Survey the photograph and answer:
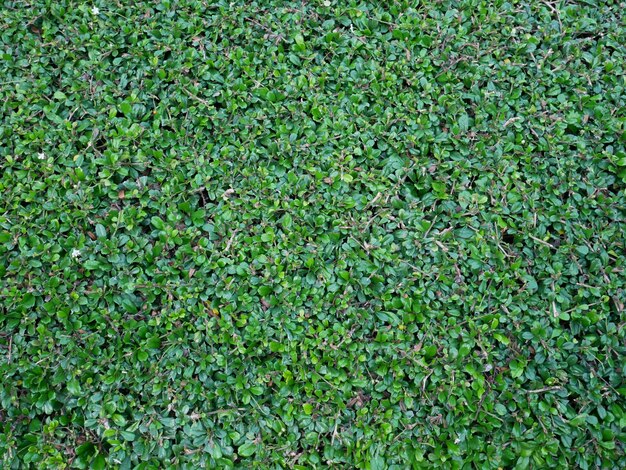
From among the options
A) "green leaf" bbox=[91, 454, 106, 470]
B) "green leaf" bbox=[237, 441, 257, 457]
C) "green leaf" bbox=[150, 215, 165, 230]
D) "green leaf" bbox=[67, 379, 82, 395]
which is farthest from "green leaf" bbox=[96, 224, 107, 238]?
"green leaf" bbox=[237, 441, 257, 457]

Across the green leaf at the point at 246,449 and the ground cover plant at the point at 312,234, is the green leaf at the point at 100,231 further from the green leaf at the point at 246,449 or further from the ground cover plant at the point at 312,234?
the green leaf at the point at 246,449

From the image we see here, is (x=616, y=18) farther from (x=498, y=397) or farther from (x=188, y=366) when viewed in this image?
(x=188, y=366)

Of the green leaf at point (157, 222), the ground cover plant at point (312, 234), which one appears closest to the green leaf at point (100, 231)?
the ground cover plant at point (312, 234)

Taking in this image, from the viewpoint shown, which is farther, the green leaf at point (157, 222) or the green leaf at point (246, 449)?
the green leaf at point (157, 222)

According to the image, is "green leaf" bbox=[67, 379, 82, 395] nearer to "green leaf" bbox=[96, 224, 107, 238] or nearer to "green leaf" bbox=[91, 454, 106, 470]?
"green leaf" bbox=[91, 454, 106, 470]

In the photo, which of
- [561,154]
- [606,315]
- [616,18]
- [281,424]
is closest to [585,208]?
[561,154]

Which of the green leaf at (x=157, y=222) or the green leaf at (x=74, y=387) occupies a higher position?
the green leaf at (x=157, y=222)

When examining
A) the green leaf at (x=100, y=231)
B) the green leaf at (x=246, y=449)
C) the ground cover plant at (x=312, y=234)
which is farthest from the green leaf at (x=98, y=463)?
the green leaf at (x=100, y=231)

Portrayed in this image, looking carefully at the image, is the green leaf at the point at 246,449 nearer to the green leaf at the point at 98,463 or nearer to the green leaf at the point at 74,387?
the green leaf at the point at 98,463

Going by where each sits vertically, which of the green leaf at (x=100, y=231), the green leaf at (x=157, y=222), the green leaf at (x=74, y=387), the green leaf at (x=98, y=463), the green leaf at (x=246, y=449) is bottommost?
the green leaf at (x=98, y=463)
